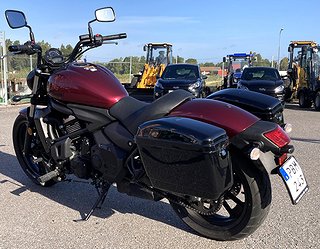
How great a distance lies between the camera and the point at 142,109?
3373 millimetres

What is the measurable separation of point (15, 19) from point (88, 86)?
1.29m

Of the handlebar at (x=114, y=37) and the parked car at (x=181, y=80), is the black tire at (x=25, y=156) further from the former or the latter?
the parked car at (x=181, y=80)

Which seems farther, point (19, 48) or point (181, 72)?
point (181, 72)

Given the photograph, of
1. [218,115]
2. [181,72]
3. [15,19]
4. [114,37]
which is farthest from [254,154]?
[181,72]

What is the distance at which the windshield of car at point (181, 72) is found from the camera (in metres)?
14.0

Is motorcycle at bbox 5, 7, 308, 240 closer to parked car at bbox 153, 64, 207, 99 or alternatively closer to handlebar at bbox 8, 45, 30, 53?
handlebar at bbox 8, 45, 30, 53

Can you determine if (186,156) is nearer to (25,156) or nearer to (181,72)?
(25,156)

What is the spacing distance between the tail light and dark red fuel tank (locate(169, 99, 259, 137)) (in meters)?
0.16

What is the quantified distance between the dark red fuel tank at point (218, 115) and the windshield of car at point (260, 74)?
11610mm

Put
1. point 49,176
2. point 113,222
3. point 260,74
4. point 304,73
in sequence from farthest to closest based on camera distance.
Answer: point 304,73
point 260,74
point 49,176
point 113,222

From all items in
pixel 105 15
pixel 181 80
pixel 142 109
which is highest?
pixel 105 15

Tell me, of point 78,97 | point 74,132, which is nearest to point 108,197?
point 74,132

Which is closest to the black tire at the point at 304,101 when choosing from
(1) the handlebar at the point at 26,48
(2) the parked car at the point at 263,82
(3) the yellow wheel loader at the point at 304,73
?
(3) the yellow wheel loader at the point at 304,73

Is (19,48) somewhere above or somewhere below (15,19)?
below
